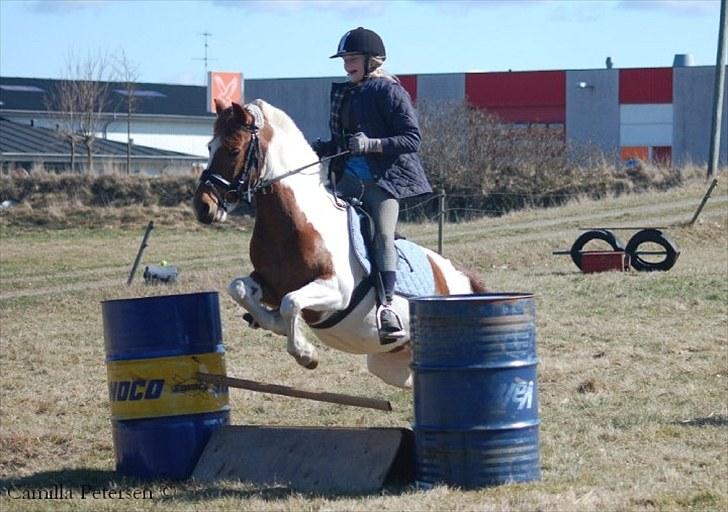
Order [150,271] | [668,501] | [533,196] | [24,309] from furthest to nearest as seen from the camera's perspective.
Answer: [533,196], [150,271], [24,309], [668,501]

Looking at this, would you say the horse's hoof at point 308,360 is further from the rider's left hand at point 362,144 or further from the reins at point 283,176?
the rider's left hand at point 362,144

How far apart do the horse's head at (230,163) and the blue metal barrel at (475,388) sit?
4.95 ft

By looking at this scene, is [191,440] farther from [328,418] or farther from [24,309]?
[24,309]

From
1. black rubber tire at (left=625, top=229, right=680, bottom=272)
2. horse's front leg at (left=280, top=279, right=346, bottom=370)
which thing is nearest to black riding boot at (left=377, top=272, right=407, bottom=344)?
horse's front leg at (left=280, top=279, right=346, bottom=370)

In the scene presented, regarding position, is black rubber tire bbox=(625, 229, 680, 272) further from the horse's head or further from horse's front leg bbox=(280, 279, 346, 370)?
the horse's head


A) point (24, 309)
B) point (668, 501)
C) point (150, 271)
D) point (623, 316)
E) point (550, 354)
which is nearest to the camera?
point (668, 501)

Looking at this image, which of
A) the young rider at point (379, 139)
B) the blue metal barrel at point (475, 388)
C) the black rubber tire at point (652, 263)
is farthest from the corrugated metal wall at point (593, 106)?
the blue metal barrel at point (475, 388)

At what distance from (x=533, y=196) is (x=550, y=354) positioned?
81.5ft

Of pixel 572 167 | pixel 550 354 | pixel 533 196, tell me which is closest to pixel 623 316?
pixel 550 354

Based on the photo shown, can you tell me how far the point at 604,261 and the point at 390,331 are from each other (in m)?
12.2

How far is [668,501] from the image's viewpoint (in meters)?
6.92

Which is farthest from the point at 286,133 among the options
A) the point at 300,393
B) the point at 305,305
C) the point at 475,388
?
the point at 475,388

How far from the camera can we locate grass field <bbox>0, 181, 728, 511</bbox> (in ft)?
24.2

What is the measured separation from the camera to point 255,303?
8328mm
